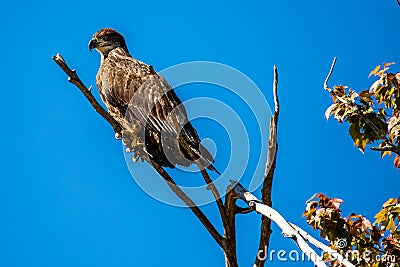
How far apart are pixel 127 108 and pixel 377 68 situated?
268 cm

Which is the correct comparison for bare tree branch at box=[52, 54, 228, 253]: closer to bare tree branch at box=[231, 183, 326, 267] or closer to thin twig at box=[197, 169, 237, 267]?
thin twig at box=[197, 169, 237, 267]

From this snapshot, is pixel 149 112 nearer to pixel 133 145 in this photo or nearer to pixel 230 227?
pixel 133 145

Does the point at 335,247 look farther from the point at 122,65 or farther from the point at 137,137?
the point at 122,65

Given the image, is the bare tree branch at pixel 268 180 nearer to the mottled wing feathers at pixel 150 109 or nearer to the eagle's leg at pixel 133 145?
the mottled wing feathers at pixel 150 109

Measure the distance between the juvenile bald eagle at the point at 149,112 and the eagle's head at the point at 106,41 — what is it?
43 cm

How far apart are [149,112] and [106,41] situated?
1964 millimetres

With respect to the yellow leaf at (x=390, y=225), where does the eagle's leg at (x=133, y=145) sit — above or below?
above

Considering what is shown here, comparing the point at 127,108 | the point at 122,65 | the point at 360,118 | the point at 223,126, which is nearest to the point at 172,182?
the point at 223,126

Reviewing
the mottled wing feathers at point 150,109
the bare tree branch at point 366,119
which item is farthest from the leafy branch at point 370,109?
the mottled wing feathers at point 150,109

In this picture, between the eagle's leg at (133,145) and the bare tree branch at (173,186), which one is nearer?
the bare tree branch at (173,186)

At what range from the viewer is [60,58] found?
159 inches

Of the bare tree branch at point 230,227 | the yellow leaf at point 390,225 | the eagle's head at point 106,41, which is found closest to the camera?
the bare tree branch at point 230,227

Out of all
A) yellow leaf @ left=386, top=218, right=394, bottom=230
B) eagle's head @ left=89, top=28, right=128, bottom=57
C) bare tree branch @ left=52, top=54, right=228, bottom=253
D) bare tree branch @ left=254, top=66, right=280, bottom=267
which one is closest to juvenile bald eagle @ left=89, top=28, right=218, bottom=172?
eagle's head @ left=89, top=28, right=128, bottom=57

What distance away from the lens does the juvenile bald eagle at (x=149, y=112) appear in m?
5.22
